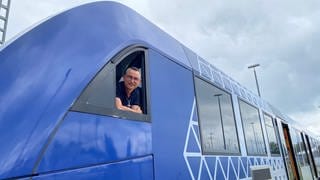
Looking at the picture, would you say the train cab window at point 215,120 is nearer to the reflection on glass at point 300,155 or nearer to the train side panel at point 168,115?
Result: the train side panel at point 168,115

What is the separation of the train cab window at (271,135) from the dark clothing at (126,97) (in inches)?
219

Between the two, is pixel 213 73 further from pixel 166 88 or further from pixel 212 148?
pixel 166 88

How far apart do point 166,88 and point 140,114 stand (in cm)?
64

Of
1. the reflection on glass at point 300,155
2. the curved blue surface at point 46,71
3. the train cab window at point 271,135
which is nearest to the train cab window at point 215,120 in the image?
the curved blue surface at point 46,71

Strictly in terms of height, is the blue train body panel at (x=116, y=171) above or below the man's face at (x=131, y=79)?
below

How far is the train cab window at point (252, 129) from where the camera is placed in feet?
20.0

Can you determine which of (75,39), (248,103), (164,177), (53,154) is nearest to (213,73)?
(248,103)

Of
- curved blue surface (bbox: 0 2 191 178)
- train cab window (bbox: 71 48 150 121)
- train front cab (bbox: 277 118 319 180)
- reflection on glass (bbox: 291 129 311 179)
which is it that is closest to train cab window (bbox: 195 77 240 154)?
train cab window (bbox: 71 48 150 121)

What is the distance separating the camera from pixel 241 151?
A: 5465mm

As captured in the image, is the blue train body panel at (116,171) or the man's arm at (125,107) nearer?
the blue train body panel at (116,171)

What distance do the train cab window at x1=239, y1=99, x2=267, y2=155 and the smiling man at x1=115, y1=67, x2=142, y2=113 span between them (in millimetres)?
3432

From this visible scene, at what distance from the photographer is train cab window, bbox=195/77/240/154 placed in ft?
13.9

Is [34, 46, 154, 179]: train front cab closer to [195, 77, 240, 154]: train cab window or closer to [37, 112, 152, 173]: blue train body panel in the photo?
[37, 112, 152, 173]: blue train body panel

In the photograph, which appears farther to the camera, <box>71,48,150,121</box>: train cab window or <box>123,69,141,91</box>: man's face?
<box>123,69,141,91</box>: man's face
